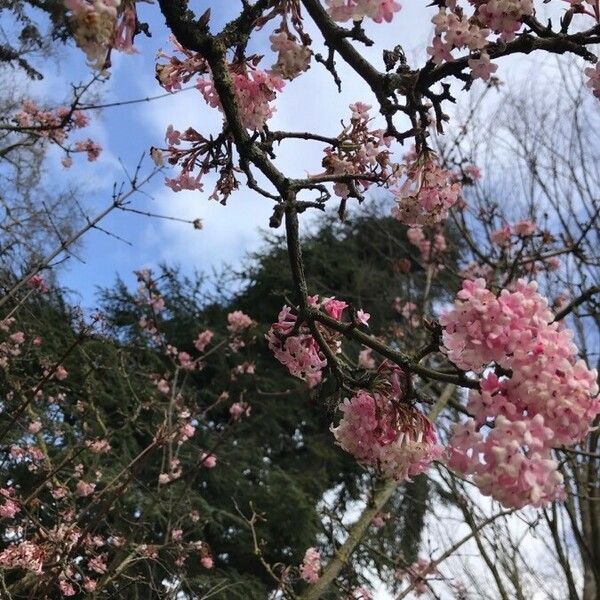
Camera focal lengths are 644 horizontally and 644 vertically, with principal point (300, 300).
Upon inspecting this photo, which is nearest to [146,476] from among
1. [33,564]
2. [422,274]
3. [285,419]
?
[285,419]

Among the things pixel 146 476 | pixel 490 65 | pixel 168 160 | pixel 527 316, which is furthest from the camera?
pixel 146 476

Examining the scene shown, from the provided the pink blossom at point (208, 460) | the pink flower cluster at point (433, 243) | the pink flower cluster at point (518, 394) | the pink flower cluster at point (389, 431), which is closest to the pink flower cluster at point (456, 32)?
the pink flower cluster at point (518, 394)

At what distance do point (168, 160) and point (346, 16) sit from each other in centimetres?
79

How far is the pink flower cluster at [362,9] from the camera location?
145 cm

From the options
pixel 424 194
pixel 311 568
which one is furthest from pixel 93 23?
pixel 311 568

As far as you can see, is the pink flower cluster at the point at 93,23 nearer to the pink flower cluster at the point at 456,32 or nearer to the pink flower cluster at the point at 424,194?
the pink flower cluster at the point at 456,32

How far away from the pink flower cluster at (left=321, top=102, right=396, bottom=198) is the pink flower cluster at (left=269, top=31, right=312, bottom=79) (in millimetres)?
403

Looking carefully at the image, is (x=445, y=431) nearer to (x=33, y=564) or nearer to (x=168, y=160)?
(x=33, y=564)

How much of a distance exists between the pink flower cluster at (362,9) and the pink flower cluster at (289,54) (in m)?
0.14

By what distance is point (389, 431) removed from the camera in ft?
5.41

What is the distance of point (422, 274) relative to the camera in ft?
38.3

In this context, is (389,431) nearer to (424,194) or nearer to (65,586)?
(424,194)

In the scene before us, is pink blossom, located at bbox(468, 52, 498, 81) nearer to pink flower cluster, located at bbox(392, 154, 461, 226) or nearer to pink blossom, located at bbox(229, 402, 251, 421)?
pink flower cluster, located at bbox(392, 154, 461, 226)

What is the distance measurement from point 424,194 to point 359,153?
0.82 feet
